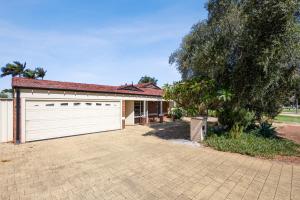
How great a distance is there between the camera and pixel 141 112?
60.2 feet

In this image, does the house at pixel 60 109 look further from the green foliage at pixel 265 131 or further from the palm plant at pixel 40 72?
the palm plant at pixel 40 72

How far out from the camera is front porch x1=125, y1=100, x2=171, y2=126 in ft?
56.5

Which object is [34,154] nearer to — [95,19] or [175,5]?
[95,19]

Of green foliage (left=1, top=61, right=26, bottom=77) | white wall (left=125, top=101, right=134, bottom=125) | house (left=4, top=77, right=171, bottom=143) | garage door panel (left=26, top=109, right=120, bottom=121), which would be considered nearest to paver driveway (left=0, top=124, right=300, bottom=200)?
house (left=4, top=77, right=171, bottom=143)

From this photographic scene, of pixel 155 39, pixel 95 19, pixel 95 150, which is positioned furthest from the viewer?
pixel 155 39

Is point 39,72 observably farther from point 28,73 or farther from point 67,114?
point 67,114

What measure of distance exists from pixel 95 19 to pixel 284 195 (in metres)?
11.4

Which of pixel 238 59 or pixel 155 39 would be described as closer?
pixel 238 59

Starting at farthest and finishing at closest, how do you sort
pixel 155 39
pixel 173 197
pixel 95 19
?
pixel 155 39 → pixel 95 19 → pixel 173 197

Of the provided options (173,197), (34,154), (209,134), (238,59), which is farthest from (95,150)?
(238,59)

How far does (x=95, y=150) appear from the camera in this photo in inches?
336

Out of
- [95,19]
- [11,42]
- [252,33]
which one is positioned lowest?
[252,33]

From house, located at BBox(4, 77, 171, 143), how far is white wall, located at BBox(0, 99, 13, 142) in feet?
1.35

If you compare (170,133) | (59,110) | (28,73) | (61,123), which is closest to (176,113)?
(170,133)
